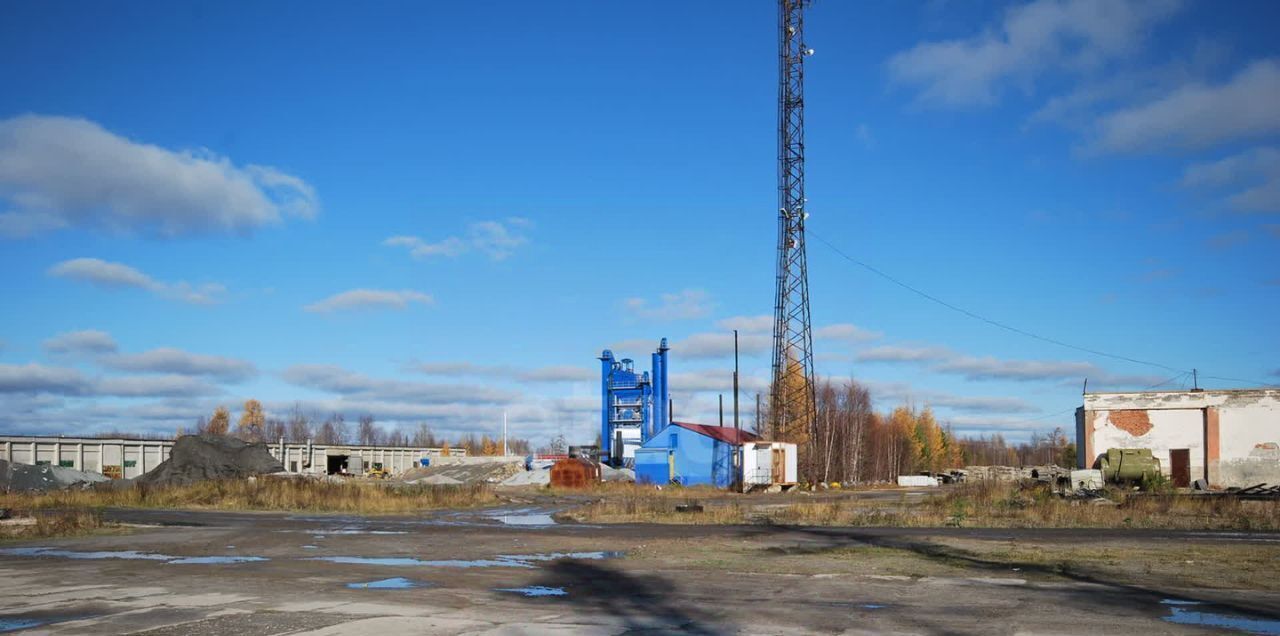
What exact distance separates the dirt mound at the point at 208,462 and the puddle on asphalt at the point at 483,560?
31183 mm

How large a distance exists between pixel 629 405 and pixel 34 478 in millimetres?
39596

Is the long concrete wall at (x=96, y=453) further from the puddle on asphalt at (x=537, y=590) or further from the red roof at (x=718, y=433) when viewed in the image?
the puddle on asphalt at (x=537, y=590)

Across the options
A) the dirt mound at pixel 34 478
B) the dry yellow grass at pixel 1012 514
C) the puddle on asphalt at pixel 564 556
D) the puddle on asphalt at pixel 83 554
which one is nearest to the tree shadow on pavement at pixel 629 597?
the puddle on asphalt at pixel 564 556

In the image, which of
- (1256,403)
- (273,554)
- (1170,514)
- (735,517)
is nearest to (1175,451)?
(1256,403)

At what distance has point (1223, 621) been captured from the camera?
968 cm

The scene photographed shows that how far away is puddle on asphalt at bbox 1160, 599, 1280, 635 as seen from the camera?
30.3 feet

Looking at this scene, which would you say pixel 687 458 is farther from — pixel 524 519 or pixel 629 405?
pixel 524 519

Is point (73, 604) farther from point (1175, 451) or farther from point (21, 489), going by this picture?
point (1175, 451)

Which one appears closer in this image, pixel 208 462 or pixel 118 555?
pixel 118 555

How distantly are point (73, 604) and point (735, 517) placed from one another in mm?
18375

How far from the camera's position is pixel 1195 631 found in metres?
9.06

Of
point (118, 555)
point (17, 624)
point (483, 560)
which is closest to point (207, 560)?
point (118, 555)

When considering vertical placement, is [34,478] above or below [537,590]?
below

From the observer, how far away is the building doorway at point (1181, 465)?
158ft
